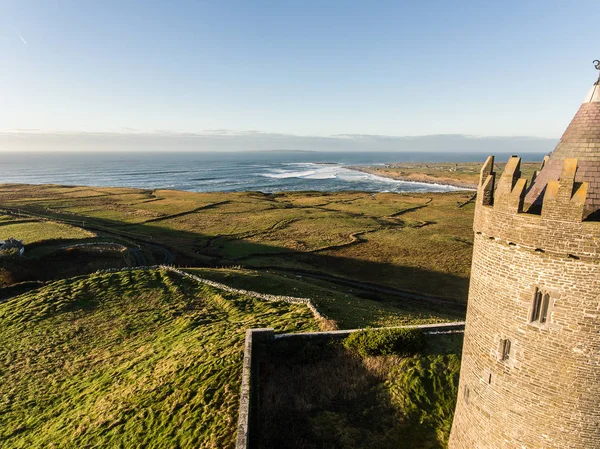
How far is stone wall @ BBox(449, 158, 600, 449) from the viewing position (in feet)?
28.0

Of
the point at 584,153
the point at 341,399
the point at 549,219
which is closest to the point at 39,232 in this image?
the point at 341,399

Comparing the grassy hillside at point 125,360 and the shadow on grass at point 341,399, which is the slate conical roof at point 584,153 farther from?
the grassy hillside at point 125,360

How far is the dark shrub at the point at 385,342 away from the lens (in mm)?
18609

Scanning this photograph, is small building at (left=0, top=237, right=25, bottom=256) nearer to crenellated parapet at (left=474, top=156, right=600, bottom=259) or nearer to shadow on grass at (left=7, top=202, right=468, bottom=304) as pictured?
shadow on grass at (left=7, top=202, right=468, bottom=304)

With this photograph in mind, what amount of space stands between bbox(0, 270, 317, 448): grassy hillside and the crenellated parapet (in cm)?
1245

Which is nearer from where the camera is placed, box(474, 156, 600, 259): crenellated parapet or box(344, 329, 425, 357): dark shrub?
box(474, 156, 600, 259): crenellated parapet

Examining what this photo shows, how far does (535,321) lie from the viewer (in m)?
9.41

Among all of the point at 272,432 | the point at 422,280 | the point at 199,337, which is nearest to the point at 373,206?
the point at 422,280

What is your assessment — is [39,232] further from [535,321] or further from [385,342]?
[535,321]

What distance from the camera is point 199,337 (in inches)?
876

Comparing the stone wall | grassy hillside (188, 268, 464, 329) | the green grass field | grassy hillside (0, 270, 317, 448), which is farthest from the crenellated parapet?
the green grass field

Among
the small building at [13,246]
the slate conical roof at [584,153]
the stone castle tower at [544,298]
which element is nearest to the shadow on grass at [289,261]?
the small building at [13,246]

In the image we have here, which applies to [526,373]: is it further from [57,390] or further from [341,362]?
[57,390]

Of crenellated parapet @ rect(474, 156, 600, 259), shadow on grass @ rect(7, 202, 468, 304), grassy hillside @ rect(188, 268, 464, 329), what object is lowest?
shadow on grass @ rect(7, 202, 468, 304)
